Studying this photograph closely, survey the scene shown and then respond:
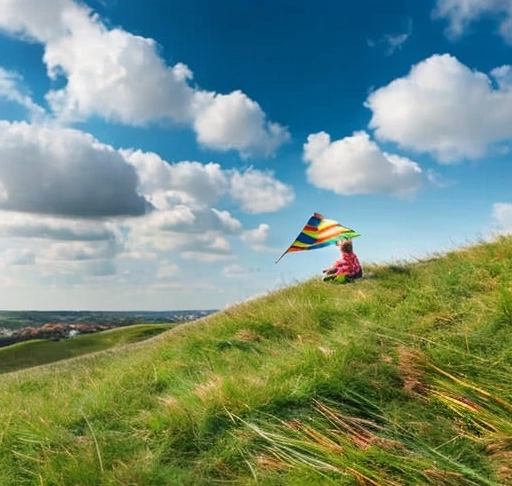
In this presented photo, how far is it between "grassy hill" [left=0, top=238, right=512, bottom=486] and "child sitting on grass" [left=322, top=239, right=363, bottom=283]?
4.18 m

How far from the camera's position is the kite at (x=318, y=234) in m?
15.2

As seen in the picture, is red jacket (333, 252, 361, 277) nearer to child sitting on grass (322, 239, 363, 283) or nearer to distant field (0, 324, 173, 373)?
child sitting on grass (322, 239, 363, 283)

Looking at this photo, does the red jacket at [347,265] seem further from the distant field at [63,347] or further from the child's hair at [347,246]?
the distant field at [63,347]

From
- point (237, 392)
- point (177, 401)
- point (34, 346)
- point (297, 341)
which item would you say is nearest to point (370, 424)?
point (237, 392)

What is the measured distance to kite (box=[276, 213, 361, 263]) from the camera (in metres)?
15.2

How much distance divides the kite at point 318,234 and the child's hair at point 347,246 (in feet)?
0.98

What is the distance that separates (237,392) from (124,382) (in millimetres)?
3147

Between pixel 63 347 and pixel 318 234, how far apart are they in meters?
34.6

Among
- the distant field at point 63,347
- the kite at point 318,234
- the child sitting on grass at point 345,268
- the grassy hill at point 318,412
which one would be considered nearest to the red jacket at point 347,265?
the child sitting on grass at point 345,268

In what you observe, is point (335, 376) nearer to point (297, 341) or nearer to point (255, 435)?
point (255, 435)

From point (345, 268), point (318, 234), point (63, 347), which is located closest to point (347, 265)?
A: point (345, 268)

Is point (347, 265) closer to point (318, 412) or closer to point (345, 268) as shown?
point (345, 268)

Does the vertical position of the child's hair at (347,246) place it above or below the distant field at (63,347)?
above

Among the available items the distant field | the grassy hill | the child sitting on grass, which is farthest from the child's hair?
the distant field
